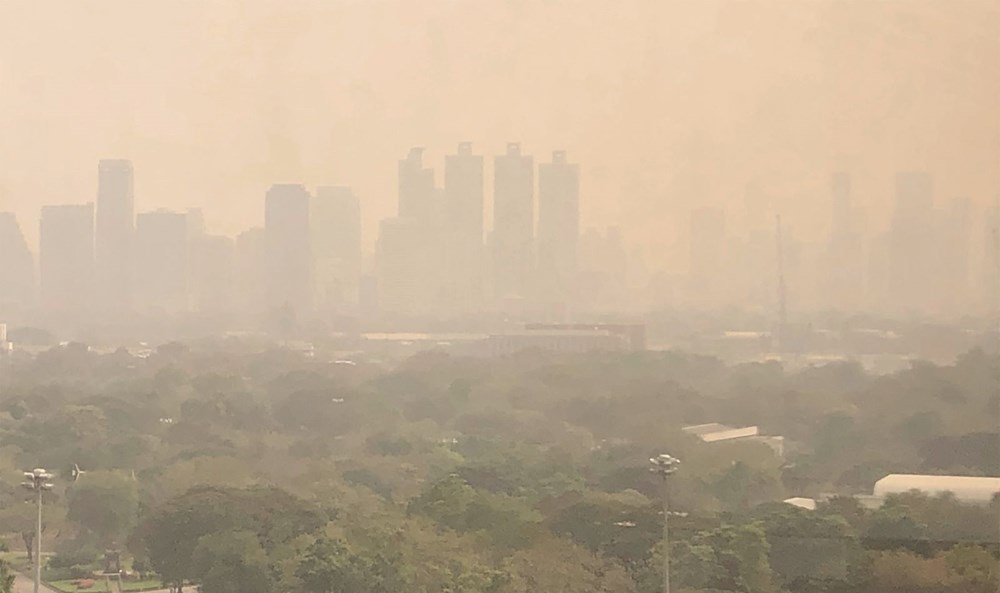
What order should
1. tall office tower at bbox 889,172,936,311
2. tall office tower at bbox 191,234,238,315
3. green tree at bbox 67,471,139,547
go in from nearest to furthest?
tall office tower at bbox 889,172,936,311
green tree at bbox 67,471,139,547
tall office tower at bbox 191,234,238,315

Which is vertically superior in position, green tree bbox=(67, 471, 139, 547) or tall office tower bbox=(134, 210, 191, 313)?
tall office tower bbox=(134, 210, 191, 313)

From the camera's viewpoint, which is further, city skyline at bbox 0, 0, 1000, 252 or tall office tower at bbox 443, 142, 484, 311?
tall office tower at bbox 443, 142, 484, 311

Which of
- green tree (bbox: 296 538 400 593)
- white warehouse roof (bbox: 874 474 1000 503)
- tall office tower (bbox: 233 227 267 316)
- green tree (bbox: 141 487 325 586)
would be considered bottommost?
green tree (bbox: 296 538 400 593)

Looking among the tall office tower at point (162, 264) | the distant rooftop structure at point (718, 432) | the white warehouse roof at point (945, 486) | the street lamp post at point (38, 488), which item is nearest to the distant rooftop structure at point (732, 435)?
the distant rooftop structure at point (718, 432)

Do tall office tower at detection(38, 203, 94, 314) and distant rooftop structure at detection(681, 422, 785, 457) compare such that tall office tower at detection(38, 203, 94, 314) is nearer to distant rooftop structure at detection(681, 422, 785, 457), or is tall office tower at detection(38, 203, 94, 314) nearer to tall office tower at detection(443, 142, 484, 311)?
tall office tower at detection(443, 142, 484, 311)

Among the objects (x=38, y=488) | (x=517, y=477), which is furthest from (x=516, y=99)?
(x=38, y=488)

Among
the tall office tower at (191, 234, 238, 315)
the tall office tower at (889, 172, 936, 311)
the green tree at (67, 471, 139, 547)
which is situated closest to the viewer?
the tall office tower at (889, 172, 936, 311)

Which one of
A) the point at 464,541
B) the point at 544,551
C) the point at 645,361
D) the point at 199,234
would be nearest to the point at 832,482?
the point at 645,361

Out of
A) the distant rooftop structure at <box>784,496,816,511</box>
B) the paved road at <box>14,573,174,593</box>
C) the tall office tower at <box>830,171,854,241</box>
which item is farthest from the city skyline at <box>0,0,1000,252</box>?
the paved road at <box>14,573,174,593</box>
